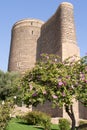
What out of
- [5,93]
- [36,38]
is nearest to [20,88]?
[5,93]

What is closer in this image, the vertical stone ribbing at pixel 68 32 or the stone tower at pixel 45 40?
the vertical stone ribbing at pixel 68 32

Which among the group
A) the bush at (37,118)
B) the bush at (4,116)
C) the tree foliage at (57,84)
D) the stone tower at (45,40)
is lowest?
the bush at (37,118)

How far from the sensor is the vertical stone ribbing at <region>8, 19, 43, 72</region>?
35.2 m

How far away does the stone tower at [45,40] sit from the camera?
26969mm

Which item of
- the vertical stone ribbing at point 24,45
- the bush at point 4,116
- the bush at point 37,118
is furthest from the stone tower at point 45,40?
the bush at point 4,116

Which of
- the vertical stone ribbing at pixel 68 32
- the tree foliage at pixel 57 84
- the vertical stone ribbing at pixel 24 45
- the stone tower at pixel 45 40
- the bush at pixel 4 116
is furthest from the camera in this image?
the vertical stone ribbing at pixel 24 45

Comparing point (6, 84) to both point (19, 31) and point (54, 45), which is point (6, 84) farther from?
point (19, 31)

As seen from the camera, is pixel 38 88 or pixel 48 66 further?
pixel 48 66

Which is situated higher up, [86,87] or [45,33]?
[45,33]

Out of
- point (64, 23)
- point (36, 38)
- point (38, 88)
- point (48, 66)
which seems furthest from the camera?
point (36, 38)

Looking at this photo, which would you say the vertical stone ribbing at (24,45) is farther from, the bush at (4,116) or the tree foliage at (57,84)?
the tree foliage at (57,84)

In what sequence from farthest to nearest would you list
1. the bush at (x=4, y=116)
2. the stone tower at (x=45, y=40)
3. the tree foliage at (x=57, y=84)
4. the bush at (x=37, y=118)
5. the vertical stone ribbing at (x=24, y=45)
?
the vertical stone ribbing at (x=24, y=45)
the stone tower at (x=45, y=40)
the bush at (x=37, y=118)
the bush at (x=4, y=116)
the tree foliage at (x=57, y=84)

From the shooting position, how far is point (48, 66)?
38.1 ft

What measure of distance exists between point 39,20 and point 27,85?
2762 cm
